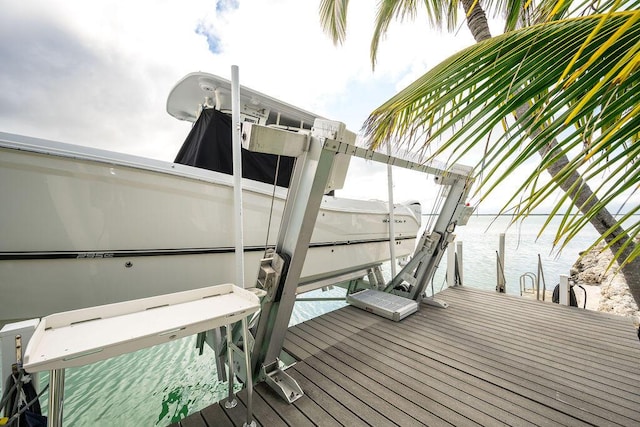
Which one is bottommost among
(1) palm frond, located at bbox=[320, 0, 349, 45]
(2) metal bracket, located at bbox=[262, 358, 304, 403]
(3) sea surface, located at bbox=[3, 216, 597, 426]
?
(3) sea surface, located at bbox=[3, 216, 597, 426]

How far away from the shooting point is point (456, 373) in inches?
78.5

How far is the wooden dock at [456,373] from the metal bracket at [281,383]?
4 centimetres

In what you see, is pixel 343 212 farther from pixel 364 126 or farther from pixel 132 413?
pixel 132 413

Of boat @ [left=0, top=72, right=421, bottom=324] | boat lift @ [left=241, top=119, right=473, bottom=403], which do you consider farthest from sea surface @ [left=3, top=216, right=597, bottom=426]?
boat @ [left=0, top=72, right=421, bottom=324]

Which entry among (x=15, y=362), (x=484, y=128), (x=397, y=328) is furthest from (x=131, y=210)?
(x=397, y=328)

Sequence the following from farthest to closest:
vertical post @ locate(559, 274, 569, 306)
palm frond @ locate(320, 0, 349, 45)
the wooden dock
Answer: palm frond @ locate(320, 0, 349, 45)
vertical post @ locate(559, 274, 569, 306)
the wooden dock

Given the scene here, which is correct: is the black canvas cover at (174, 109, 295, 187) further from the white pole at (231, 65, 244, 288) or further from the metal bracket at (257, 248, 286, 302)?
the metal bracket at (257, 248, 286, 302)

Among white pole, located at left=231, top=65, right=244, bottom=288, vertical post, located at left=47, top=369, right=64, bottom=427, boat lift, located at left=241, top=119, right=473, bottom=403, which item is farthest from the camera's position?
white pole, located at left=231, top=65, right=244, bottom=288

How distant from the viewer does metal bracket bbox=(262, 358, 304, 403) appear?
171cm

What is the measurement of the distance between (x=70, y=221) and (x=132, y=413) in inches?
89.9

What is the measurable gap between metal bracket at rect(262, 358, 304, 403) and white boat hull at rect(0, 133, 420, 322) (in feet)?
2.96

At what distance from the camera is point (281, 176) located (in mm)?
3656

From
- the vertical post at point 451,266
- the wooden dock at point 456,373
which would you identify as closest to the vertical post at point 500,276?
the vertical post at point 451,266

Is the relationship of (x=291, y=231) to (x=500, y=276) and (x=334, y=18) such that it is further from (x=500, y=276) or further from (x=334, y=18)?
(x=500, y=276)
